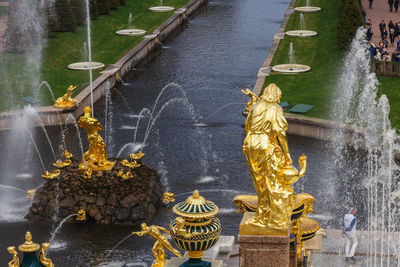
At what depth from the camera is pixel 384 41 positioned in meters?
48.7

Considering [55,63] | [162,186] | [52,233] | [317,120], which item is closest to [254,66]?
[55,63]

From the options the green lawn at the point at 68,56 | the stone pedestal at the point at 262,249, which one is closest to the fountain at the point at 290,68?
the green lawn at the point at 68,56

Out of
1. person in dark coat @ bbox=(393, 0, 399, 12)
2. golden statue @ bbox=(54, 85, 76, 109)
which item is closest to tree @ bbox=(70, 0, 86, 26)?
person in dark coat @ bbox=(393, 0, 399, 12)

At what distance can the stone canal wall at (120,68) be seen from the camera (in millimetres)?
37875

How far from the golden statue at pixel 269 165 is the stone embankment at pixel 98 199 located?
→ 31.7 ft

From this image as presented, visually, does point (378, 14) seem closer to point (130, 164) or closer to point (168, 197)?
point (168, 197)

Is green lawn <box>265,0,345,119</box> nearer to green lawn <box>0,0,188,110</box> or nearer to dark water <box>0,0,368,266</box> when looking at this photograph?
dark water <box>0,0,368,266</box>

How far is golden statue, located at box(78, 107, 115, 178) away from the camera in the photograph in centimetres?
2825

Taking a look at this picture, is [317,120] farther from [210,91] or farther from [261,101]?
[261,101]

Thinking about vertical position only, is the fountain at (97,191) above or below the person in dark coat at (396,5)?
above

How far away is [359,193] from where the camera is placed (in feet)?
97.5

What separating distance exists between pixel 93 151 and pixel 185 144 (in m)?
7.36

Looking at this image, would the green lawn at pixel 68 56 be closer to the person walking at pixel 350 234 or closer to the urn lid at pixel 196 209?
the person walking at pixel 350 234

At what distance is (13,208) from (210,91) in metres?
15.9
